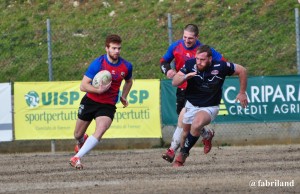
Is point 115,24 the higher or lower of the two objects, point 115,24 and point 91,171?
the higher

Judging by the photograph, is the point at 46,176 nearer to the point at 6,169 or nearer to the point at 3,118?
the point at 6,169

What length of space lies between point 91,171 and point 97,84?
1284mm

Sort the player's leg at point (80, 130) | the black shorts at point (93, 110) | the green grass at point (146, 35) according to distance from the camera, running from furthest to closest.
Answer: the green grass at point (146, 35)
the player's leg at point (80, 130)
the black shorts at point (93, 110)

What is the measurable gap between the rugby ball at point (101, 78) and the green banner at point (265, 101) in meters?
5.70

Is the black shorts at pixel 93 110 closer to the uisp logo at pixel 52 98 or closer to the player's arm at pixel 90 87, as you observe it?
the player's arm at pixel 90 87

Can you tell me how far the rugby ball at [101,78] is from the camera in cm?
1325

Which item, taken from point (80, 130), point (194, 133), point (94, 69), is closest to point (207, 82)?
point (194, 133)

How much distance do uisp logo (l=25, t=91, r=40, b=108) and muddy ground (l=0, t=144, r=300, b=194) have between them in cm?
127

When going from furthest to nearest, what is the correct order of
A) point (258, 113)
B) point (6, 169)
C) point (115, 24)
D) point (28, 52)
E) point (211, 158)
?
1. point (115, 24)
2. point (28, 52)
3. point (258, 113)
4. point (211, 158)
5. point (6, 169)

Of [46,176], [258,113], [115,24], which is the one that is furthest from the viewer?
[115,24]

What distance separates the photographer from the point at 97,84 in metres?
13.3

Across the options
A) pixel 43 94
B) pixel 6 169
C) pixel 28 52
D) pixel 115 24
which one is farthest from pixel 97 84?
pixel 115 24

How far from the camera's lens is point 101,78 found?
43.4 feet

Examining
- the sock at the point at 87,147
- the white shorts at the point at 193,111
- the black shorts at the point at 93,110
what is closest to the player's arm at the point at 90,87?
the black shorts at the point at 93,110
